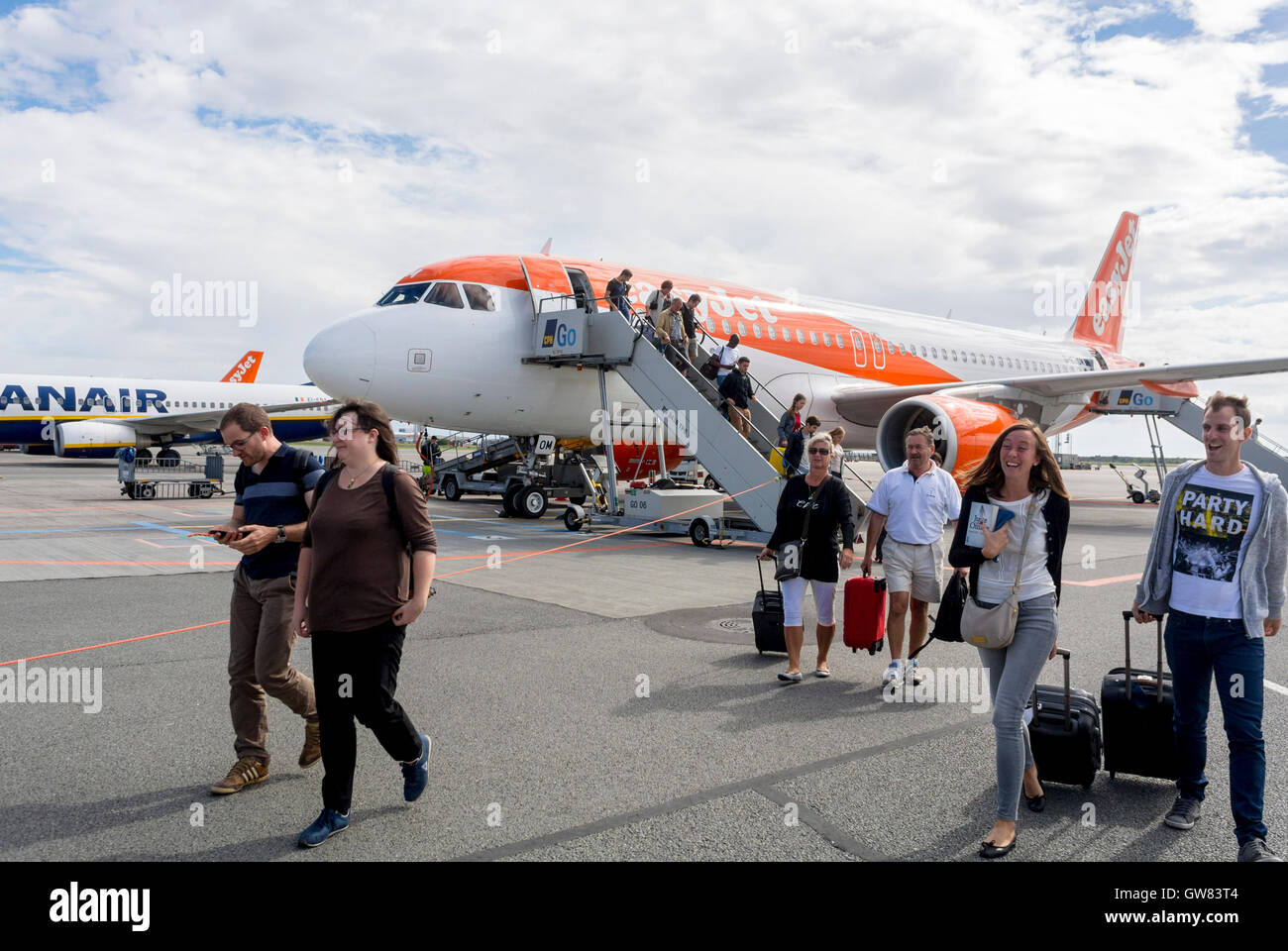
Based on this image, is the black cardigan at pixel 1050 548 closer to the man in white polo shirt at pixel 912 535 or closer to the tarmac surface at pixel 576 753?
the tarmac surface at pixel 576 753

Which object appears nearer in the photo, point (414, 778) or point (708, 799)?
point (414, 778)

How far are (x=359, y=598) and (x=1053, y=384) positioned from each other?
1533 cm

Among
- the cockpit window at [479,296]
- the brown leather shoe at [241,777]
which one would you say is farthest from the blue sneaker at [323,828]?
the cockpit window at [479,296]

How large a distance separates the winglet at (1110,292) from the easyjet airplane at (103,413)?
27507 mm

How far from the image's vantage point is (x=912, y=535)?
5.99m

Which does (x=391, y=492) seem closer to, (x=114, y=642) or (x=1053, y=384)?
(x=114, y=642)

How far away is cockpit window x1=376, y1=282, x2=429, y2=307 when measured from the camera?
13867 millimetres

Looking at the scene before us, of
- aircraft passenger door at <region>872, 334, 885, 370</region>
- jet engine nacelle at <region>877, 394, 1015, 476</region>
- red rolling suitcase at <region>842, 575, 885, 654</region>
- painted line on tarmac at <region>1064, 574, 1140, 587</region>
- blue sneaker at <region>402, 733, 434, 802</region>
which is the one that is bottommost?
painted line on tarmac at <region>1064, 574, 1140, 587</region>

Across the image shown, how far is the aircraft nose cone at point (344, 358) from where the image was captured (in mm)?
12992

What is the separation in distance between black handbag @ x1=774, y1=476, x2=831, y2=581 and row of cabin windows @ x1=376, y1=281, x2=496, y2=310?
924 cm

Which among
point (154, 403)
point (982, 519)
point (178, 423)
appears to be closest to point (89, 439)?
point (178, 423)

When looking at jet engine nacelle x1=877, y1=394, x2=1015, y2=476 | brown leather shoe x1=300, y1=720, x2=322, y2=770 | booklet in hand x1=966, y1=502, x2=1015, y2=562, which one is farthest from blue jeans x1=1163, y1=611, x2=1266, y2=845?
jet engine nacelle x1=877, y1=394, x2=1015, y2=476

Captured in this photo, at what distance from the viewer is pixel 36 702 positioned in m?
5.16

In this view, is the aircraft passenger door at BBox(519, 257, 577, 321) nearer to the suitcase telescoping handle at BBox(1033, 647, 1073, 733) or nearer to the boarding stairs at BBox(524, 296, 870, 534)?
the boarding stairs at BBox(524, 296, 870, 534)
